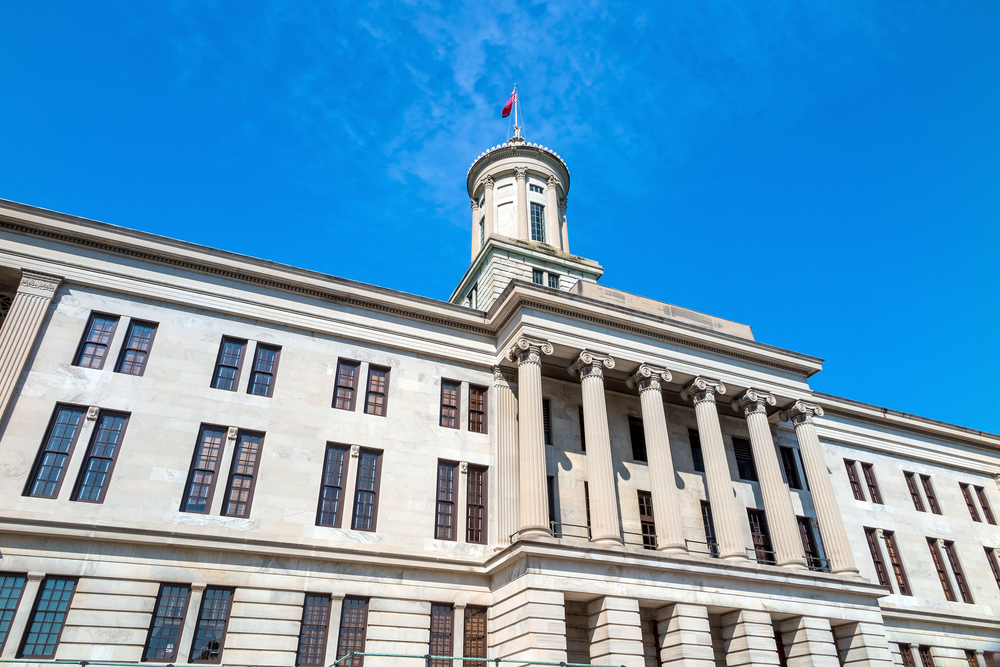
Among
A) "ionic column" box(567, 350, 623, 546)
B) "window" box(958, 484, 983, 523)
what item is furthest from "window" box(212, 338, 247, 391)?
"window" box(958, 484, 983, 523)

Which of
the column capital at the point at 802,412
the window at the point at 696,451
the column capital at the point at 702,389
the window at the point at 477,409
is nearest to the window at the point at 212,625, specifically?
the window at the point at 477,409

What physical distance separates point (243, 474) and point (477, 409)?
1037cm

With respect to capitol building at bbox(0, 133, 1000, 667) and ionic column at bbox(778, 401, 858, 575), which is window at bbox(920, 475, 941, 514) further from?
ionic column at bbox(778, 401, 858, 575)

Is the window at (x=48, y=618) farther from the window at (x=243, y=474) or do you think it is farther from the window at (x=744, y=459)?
the window at (x=744, y=459)

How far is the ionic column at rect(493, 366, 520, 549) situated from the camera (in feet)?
91.9

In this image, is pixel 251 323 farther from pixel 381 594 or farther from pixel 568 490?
pixel 568 490

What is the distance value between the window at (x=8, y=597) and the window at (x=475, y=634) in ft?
48.2

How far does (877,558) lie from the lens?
37594 mm

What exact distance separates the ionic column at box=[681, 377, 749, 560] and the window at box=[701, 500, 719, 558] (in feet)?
2.65

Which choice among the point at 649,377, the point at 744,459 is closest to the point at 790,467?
the point at 744,459

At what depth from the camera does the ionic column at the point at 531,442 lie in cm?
2612

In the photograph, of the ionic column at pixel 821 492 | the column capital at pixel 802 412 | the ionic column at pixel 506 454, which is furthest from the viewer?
the column capital at pixel 802 412

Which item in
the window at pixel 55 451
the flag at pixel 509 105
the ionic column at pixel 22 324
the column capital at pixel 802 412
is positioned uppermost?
the flag at pixel 509 105

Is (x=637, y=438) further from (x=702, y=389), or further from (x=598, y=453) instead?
(x=598, y=453)
